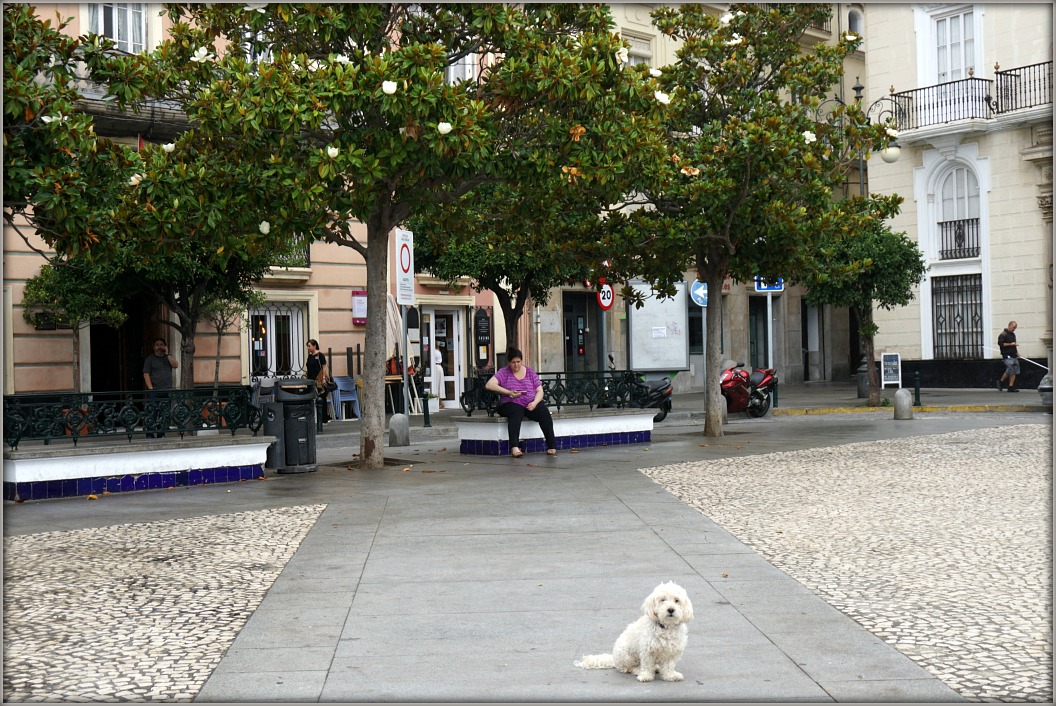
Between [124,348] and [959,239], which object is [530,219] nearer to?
[124,348]

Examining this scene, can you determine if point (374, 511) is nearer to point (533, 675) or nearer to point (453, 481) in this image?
point (453, 481)

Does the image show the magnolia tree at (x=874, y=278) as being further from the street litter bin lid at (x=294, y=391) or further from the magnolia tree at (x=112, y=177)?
the street litter bin lid at (x=294, y=391)

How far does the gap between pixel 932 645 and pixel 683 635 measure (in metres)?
1.40

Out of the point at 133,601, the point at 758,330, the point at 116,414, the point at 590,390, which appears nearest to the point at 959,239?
the point at 758,330

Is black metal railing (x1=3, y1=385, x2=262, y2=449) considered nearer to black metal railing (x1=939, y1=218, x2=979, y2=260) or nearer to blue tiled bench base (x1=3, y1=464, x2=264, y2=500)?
blue tiled bench base (x1=3, y1=464, x2=264, y2=500)

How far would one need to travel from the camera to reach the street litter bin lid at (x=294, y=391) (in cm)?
1362

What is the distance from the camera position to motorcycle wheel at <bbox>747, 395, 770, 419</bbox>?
24.8 meters

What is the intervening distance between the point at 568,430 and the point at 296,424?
4346 millimetres

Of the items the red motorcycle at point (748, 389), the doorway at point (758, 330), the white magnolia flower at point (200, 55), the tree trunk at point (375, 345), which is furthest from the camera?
the doorway at point (758, 330)

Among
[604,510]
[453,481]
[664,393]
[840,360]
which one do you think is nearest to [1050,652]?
[604,510]

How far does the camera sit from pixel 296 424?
45.0 feet

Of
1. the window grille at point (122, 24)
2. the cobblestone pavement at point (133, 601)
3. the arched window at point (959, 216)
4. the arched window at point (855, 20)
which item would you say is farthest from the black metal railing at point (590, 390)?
the arched window at point (855, 20)

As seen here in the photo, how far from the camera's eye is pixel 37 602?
22.0ft

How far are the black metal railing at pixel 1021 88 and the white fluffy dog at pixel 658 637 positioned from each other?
2961cm
